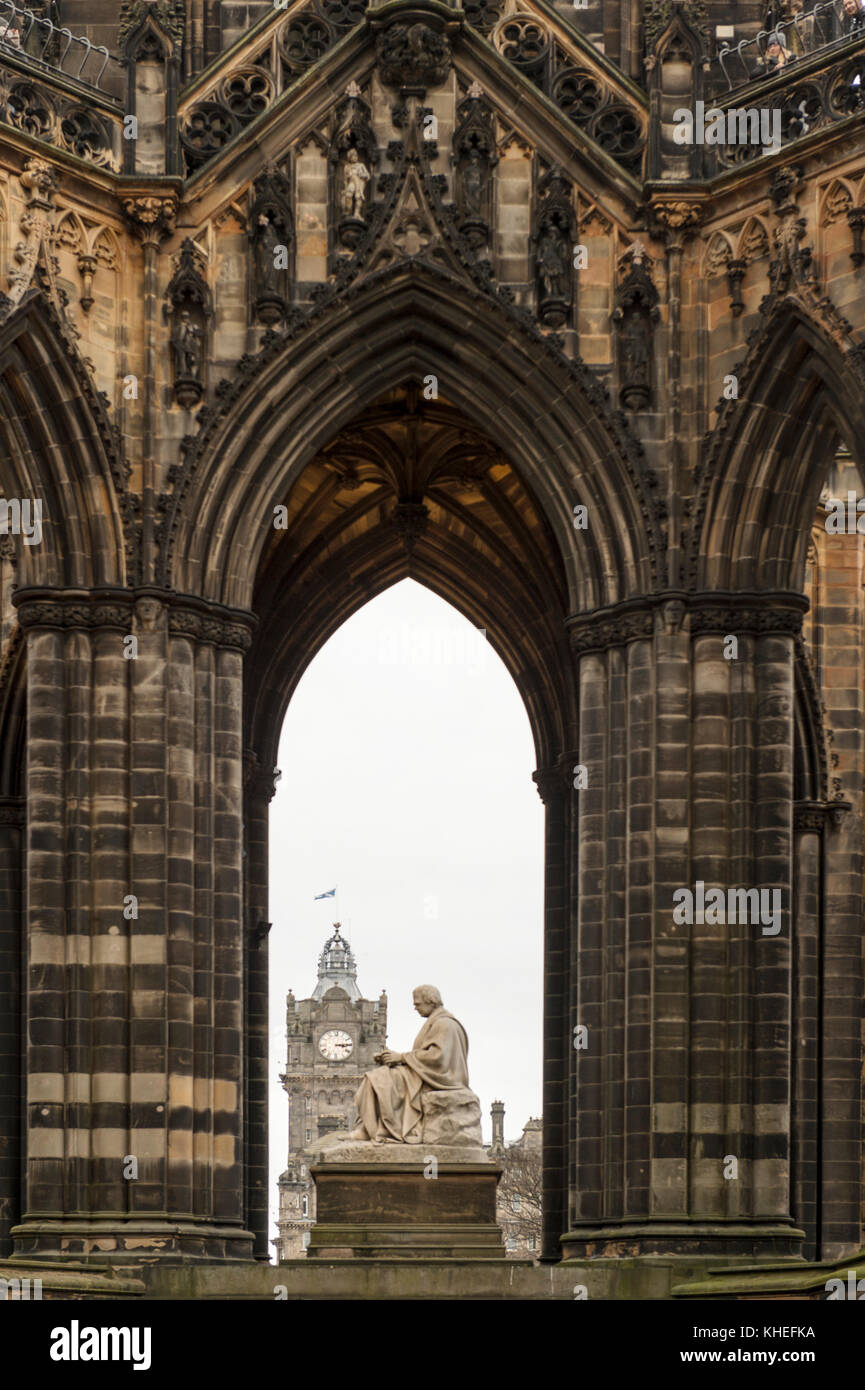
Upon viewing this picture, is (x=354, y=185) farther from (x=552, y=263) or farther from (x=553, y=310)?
(x=553, y=310)

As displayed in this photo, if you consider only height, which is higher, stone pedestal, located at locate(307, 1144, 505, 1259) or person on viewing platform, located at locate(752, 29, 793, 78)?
person on viewing platform, located at locate(752, 29, 793, 78)

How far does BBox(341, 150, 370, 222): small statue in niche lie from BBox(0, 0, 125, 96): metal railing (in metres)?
2.86

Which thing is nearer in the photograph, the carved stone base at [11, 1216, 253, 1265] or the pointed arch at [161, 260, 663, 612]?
the carved stone base at [11, 1216, 253, 1265]

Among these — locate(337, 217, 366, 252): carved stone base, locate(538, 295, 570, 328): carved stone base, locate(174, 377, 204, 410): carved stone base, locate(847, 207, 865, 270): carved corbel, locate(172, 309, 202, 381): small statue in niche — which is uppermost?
locate(337, 217, 366, 252): carved stone base

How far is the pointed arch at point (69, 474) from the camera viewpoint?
35781 millimetres

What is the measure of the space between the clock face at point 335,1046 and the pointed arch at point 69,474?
8636cm

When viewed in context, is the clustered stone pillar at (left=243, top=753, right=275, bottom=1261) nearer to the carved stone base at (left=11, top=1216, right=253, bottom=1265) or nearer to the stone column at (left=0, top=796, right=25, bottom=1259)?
the stone column at (left=0, top=796, right=25, bottom=1259)

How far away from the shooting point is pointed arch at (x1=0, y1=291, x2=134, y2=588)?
117 feet

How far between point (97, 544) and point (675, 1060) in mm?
8284

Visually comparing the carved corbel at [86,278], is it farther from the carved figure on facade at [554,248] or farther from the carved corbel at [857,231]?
the carved corbel at [857,231]

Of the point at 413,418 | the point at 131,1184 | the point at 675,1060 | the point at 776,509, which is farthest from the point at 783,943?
the point at 413,418

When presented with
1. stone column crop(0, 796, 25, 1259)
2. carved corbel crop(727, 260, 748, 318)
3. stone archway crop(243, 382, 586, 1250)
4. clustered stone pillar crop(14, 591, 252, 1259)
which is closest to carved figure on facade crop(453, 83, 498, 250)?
carved corbel crop(727, 260, 748, 318)

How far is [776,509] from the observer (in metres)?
36.2

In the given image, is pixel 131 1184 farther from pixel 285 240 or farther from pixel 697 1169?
pixel 285 240
